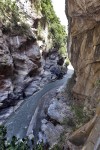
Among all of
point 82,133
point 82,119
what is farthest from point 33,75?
point 82,133

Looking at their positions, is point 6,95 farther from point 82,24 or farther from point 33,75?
point 82,24

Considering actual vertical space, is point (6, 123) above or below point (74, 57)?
below

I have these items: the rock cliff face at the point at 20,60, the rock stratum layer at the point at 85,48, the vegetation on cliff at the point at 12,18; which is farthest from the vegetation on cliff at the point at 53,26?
the rock stratum layer at the point at 85,48

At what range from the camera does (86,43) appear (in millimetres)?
28984

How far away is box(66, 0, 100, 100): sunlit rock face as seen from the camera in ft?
73.9

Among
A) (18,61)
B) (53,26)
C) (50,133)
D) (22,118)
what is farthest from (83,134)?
(53,26)

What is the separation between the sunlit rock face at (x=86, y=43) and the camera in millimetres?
22534

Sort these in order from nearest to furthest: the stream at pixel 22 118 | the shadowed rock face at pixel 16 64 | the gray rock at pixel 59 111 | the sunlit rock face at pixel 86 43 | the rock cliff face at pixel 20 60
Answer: the sunlit rock face at pixel 86 43 → the gray rock at pixel 59 111 → the stream at pixel 22 118 → the shadowed rock face at pixel 16 64 → the rock cliff face at pixel 20 60

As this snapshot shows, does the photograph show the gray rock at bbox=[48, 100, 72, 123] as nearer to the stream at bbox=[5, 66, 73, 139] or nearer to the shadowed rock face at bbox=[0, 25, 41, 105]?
the stream at bbox=[5, 66, 73, 139]

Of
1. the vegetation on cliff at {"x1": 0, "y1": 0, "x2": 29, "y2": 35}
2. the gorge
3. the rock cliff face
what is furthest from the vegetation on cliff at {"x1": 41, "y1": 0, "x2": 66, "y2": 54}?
the vegetation on cliff at {"x1": 0, "y1": 0, "x2": 29, "y2": 35}

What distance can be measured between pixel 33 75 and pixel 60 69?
51.2ft

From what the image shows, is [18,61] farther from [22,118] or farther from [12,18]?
[22,118]

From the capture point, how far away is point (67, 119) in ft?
89.2

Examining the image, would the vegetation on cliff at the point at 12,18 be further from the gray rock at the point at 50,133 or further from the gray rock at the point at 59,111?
the gray rock at the point at 50,133
